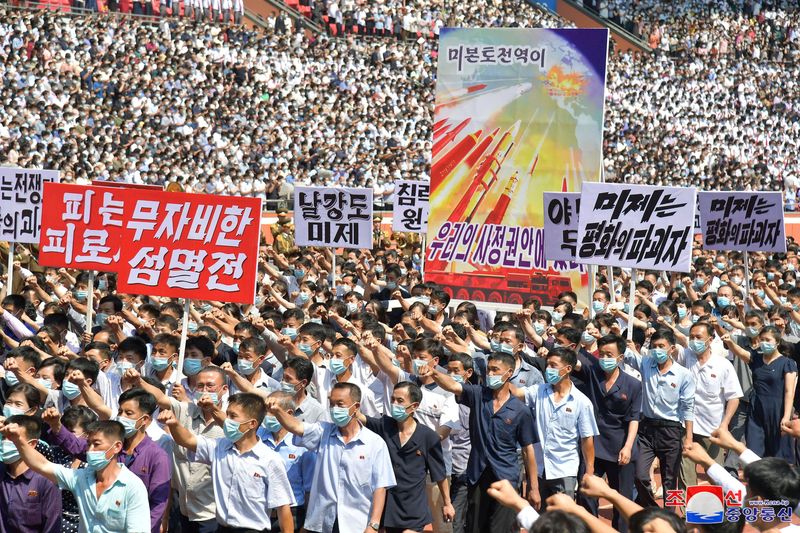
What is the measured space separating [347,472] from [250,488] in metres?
0.55

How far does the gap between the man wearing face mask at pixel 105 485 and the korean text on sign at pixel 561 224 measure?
26.1ft

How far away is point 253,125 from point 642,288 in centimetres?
1463

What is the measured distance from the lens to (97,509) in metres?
5.84

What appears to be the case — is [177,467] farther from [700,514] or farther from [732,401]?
[732,401]

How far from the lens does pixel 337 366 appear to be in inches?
320

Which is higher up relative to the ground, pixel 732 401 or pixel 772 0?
pixel 772 0

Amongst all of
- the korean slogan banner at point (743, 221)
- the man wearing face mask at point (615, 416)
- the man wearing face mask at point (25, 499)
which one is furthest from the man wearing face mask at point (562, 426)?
the korean slogan banner at point (743, 221)

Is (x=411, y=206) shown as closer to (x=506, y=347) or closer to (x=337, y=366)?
(x=506, y=347)

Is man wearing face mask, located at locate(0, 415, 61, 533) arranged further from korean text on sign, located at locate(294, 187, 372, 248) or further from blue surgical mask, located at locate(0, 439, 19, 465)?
korean text on sign, located at locate(294, 187, 372, 248)

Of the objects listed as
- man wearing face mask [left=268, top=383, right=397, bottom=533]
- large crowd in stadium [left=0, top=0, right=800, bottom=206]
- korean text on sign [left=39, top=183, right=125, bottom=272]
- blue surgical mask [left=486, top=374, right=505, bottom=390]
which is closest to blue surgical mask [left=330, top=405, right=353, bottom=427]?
man wearing face mask [left=268, top=383, right=397, bottom=533]

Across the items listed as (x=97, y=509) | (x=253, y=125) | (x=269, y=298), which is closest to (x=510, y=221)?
(x=269, y=298)

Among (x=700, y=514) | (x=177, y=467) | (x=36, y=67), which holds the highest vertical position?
(x=36, y=67)

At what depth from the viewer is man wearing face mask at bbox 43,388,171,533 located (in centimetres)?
639

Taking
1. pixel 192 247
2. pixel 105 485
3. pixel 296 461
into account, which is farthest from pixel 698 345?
pixel 105 485
